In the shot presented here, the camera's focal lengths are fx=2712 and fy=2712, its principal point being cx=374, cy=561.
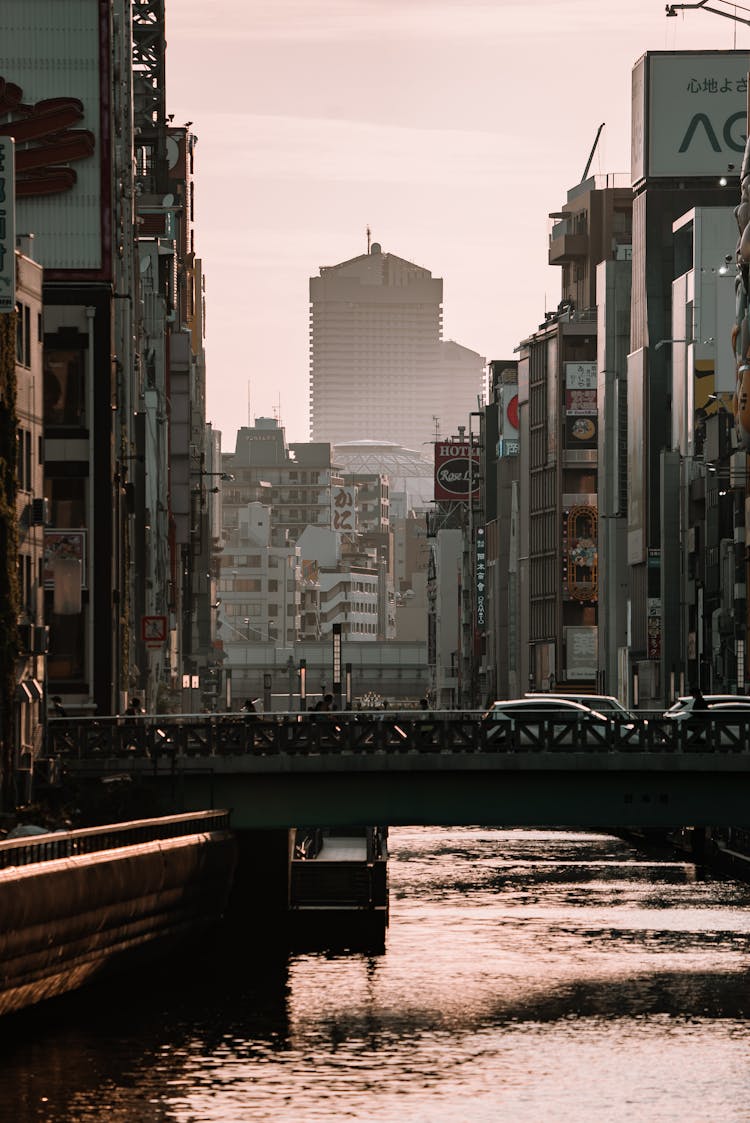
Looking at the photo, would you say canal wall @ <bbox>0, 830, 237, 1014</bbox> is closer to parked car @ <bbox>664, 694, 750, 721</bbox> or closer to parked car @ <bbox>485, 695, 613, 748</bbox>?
parked car @ <bbox>485, 695, 613, 748</bbox>

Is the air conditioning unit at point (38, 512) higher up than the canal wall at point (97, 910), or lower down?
higher up

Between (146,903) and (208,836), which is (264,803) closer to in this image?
(208,836)

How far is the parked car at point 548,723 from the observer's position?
77.2m

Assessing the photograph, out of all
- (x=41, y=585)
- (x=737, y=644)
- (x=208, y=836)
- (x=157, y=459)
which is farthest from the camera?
(x=157, y=459)

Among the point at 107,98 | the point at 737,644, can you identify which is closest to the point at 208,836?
the point at 107,98

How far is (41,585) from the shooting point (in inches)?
3590

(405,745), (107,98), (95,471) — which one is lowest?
(405,745)

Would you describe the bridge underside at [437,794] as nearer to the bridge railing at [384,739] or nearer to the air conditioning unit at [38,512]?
the bridge railing at [384,739]

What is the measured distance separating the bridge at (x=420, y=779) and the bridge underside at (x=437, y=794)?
0.09ft

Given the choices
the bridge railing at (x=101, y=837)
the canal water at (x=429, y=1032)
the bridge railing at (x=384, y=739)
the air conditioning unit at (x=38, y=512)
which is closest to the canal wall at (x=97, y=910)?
the bridge railing at (x=101, y=837)

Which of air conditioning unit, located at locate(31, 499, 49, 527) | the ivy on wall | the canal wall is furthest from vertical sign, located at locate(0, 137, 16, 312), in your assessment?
the canal wall

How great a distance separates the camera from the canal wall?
164ft

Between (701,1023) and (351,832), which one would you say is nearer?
(701,1023)

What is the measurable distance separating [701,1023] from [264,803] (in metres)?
20.7
